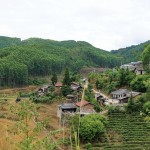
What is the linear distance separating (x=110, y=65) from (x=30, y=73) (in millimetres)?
37676

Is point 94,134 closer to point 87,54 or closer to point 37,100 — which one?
point 37,100

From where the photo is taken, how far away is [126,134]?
32.8 meters

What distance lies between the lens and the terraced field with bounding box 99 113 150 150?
101 feet

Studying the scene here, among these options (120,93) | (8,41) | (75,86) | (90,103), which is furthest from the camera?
(8,41)

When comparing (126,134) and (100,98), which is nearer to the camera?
(126,134)

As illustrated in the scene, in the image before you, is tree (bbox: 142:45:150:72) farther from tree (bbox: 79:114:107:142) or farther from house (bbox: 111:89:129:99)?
tree (bbox: 79:114:107:142)

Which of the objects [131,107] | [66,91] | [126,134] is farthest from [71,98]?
[126,134]

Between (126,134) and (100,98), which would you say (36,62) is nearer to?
(100,98)

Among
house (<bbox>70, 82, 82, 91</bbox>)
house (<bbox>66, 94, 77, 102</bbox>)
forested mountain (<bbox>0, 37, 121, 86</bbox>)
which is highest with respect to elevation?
forested mountain (<bbox>0, 37, 121, 86</bbox>)

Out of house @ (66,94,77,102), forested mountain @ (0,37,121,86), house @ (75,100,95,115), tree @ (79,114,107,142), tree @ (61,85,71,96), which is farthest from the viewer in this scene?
forested mountain @ (0,37,121,86)

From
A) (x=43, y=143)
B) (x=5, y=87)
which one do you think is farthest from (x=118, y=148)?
(x=5, y=87)

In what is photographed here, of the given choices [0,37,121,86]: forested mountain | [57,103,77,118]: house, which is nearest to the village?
[57,103,77,118]: house

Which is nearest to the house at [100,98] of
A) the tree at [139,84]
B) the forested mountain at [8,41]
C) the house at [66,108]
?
the tree at [139,84]

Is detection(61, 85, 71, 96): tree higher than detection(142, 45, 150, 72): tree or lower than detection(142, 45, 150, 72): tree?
lower
